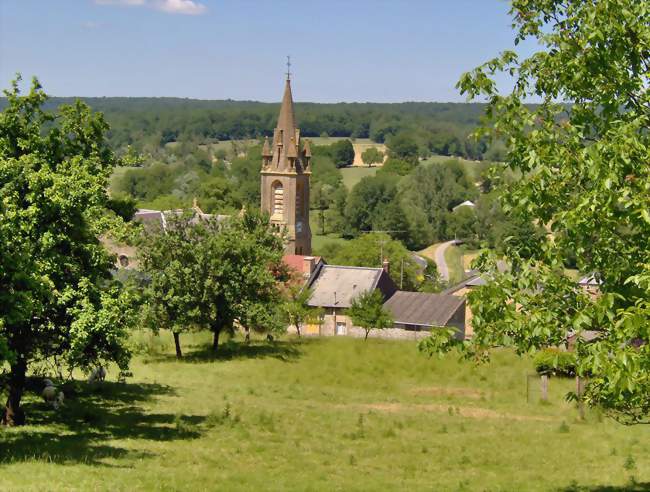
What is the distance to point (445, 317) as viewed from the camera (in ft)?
238

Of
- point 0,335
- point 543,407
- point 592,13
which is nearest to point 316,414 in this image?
point 543,407

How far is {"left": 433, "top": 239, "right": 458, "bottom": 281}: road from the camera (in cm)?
12771

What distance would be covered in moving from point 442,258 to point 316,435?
119328mm

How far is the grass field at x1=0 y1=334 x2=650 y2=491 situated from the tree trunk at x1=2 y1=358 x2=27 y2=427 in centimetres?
49

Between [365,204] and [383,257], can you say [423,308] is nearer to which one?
[383,257]

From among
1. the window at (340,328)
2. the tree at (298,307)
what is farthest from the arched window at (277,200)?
the tree at (298,307)

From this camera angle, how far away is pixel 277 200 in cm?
9456

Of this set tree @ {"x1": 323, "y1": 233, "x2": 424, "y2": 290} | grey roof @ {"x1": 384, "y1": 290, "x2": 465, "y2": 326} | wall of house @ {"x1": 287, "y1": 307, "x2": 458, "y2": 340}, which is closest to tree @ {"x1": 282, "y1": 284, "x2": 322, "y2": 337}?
wall of house @ {"x1": 287, "y1": 307, "x2": 458, "y2": 340}

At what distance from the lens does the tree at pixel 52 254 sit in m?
20.9

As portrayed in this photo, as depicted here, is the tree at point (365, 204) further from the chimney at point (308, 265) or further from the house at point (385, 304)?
the house at point (385, 304)

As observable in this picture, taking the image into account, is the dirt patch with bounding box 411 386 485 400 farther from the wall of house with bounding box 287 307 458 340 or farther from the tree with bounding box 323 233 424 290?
the tree with bounding box 323 233 424 290

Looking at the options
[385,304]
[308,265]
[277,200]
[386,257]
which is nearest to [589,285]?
[385,304]

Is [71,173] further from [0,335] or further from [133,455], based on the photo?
[133,455]

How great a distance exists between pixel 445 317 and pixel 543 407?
3916 centimetres
